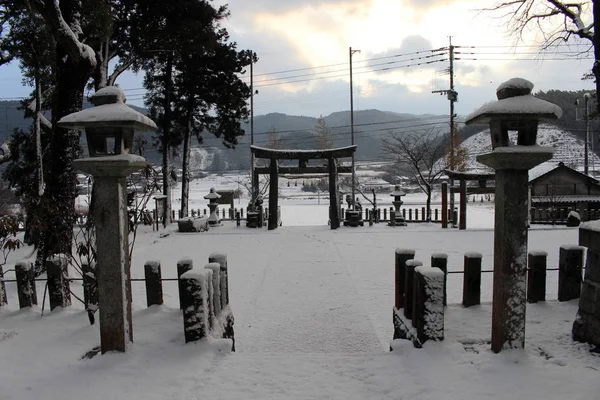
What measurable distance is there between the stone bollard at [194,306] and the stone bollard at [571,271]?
4.30 metres

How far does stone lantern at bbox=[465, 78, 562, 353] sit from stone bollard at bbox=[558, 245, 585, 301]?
69.2 inches

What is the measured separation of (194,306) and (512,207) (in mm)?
3110

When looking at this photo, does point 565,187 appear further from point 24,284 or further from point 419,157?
point 24,284

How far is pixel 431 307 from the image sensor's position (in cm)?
374

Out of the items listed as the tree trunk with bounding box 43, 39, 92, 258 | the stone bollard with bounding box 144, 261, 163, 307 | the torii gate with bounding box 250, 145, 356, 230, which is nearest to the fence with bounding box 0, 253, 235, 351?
the stone bollard with bounding box 144, 261, 163, 307

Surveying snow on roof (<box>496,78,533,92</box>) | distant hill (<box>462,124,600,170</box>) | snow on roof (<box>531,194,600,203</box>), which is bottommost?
A: snow on roof (<box>531,194,600,203</box>)

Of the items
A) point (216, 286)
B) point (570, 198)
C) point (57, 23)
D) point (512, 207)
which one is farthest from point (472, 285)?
point (570, 198)

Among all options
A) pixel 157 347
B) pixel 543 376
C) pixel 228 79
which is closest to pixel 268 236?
pixel 228 79

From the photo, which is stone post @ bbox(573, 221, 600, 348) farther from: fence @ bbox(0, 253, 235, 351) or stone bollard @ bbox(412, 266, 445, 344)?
fence @ bbox(0, 253, 235, 351)

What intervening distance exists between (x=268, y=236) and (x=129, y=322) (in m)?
11.5

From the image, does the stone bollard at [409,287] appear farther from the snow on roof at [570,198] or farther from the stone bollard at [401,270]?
the snow on roof at [570,198]

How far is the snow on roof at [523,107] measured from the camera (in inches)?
134

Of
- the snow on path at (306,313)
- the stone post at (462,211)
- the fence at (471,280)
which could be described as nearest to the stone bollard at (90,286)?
the snow on path at (306,313)

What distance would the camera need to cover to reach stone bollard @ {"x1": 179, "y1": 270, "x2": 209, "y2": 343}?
Result: 12.5ft
